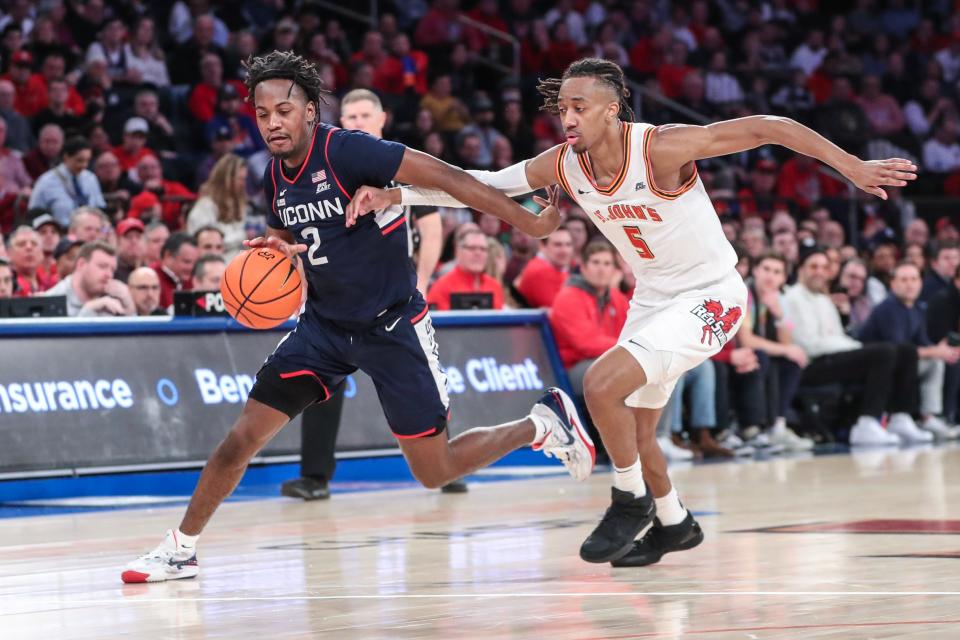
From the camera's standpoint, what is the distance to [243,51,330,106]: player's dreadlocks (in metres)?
6.20

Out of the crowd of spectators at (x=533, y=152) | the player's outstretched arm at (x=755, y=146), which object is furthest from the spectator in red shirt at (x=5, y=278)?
the player's outstretched arm at (x=755, y=146)

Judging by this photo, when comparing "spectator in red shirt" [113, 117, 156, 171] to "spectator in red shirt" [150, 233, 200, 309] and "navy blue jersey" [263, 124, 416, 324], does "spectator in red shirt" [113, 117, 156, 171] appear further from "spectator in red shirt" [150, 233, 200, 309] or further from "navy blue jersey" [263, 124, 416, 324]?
"navy blue jersey" [263, 124, 416, 324]

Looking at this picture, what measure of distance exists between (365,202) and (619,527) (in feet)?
5.47

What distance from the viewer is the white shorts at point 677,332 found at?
6.28 metres

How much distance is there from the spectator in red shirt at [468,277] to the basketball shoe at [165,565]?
235 inches

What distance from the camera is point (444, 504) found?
30.9ft

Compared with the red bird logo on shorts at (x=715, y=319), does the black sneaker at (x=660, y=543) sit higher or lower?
lower

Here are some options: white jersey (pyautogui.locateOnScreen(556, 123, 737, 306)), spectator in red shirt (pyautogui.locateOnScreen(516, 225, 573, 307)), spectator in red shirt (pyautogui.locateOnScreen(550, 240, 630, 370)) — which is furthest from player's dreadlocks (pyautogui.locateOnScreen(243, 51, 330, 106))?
spectator in red shirt (pyautogui.locateOnScreen(516, 225, 573, 307))

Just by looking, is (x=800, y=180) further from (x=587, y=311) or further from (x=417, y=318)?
(x=417, y=318)

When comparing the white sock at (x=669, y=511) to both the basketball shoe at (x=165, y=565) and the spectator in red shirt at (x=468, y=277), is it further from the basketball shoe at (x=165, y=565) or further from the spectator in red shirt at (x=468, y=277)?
the spectator in red shirt at (x=468, y=277)

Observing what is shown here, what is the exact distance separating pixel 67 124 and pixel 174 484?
576 cm

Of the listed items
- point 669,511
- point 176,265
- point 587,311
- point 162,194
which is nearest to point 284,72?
point 669,511

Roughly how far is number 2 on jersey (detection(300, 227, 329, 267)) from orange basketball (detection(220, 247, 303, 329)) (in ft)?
0.27

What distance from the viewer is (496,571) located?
6273mm
